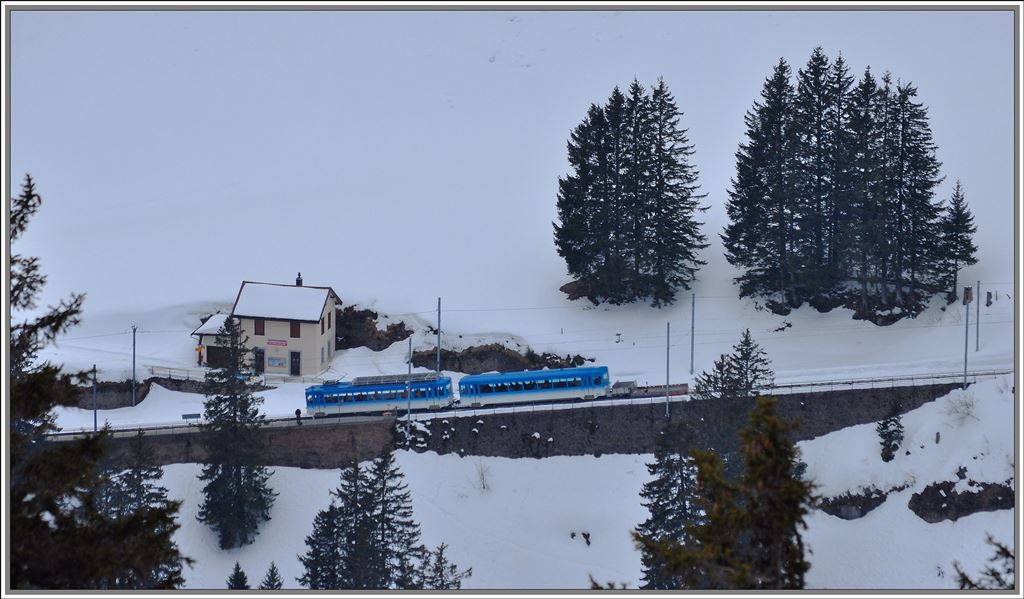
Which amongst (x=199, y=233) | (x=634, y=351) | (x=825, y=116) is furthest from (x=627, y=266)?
(x=199, y=233)

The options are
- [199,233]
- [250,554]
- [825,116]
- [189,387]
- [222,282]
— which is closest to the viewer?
[250,554]

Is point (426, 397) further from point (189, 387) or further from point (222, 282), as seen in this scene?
point (222, 282)

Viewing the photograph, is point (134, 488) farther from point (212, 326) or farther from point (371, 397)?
point (212, 326)

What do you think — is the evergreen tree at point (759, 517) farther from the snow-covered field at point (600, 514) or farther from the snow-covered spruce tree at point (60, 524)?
the snow-covered field at point (600, 514)

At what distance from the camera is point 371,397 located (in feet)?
155

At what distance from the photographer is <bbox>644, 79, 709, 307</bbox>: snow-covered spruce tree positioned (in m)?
55.9

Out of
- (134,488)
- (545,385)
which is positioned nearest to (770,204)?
(545,385)

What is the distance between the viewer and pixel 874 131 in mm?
55000

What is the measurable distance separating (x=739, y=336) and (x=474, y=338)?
12.9 meters

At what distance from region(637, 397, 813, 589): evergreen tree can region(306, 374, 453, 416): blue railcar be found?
3463cm

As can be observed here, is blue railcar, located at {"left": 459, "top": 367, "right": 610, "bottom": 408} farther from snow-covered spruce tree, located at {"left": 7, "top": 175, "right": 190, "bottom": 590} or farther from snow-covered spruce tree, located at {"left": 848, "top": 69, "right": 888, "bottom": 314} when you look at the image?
snow-covered spruce tree, located at {"left": 7, "top": 175, "right": 190, "bottom": 590}

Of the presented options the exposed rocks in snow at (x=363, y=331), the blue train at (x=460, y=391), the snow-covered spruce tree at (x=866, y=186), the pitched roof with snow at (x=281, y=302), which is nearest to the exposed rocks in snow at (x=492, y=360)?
the exposed rocks in snow at (x=363, y=331)

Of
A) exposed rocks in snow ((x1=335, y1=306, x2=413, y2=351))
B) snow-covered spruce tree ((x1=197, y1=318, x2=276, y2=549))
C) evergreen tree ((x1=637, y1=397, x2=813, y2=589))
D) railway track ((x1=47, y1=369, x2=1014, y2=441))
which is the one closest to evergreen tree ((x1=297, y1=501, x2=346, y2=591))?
snow-covered spruce tree ((x1=197, y1=318, x2=276, y2=549))

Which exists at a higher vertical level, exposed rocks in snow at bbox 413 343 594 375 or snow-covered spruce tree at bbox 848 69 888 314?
snow-covered spruce tree at bbox 848 69 888 314
